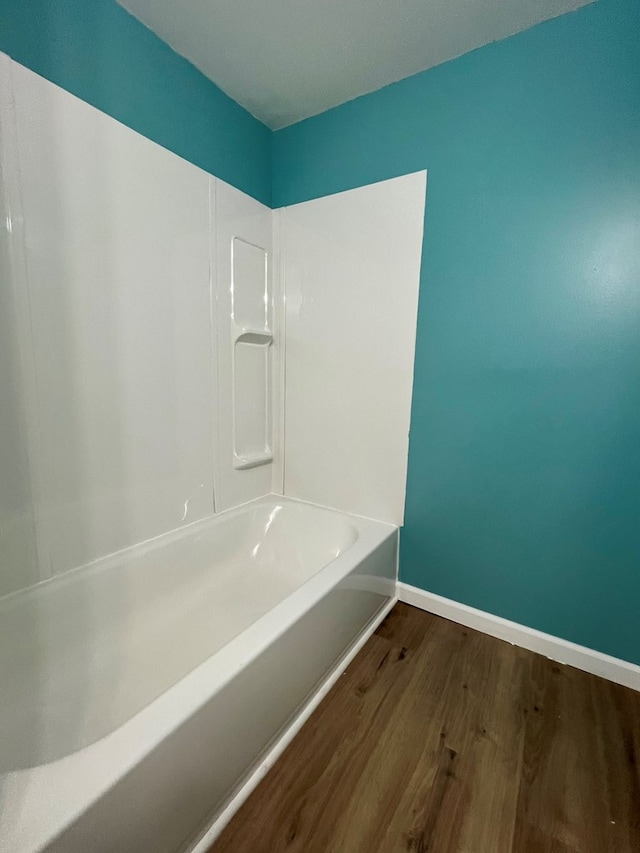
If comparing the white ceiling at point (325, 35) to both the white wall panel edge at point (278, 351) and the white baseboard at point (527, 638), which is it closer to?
the white wall panel edge at point (278, 351)

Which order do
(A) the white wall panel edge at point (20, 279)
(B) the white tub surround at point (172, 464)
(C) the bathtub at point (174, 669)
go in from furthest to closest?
1. (A) the white wall panel edge at point (20, 279)
2. (B) the white tub surround at point (172, 464)
3. (C) the bathtub at point (174, 669)

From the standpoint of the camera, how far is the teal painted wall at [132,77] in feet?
3.52

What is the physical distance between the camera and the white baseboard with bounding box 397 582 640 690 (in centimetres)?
133

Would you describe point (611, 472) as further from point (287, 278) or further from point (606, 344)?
point (287, 278)

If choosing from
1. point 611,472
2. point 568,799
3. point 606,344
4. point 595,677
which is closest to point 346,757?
point 568,799

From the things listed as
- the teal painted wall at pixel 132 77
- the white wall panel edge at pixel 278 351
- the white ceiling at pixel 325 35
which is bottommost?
the white wall panel edge at pixel 278 351

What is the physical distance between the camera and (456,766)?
105 centimetres

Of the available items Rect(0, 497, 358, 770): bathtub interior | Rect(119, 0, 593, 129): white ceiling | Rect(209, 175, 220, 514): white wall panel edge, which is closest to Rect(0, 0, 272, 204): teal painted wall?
Rect(119, 0, 593, 129): white ceiling

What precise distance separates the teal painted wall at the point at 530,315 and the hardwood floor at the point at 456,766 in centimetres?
29

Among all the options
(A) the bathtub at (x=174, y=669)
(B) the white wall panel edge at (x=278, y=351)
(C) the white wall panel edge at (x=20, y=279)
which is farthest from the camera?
(B) the white wall panel edge at (x=278, y=351)

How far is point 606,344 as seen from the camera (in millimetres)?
1253

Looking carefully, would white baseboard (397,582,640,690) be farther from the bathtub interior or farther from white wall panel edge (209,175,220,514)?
white wall panel edge (209,175,220,514)

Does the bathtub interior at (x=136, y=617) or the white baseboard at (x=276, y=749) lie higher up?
the bathtub interior at (x=136, y=617)

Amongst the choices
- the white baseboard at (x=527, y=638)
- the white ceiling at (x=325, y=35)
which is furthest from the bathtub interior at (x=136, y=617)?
the white ceiling at (x=325, y=35)
